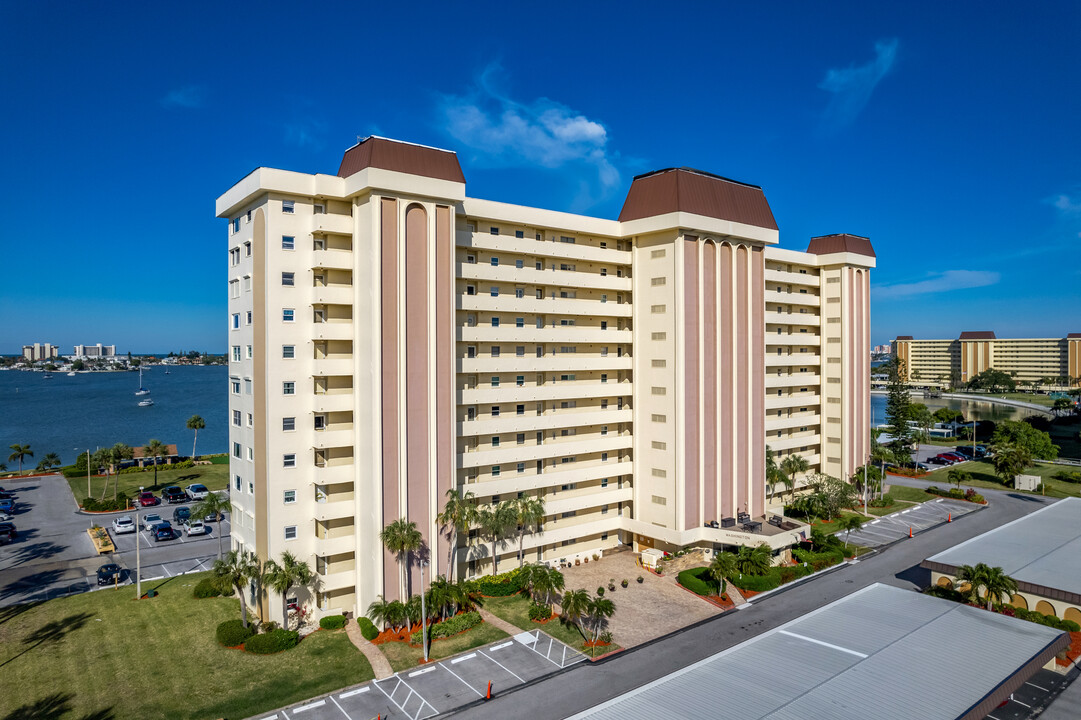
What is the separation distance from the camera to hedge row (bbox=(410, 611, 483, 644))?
35.9 metres

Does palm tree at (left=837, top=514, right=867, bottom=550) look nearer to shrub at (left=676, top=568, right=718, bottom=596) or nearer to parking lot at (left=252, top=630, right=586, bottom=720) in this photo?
shrub at (left=676, top=568, right=718, bottom=596)

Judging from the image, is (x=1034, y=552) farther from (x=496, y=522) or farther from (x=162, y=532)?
(x=162, y=532)

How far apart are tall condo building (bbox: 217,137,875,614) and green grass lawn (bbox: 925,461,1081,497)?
70.1 feet

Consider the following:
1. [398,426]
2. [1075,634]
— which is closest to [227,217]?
[398,426]

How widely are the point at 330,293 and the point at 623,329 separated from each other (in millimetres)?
25111

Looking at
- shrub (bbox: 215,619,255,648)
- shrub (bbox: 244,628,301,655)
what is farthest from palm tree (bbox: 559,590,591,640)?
shrub (bbox: 215,619,255,648)

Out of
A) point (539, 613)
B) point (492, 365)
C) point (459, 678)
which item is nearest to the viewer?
point (459, 678)

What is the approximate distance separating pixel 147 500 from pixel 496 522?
49.0m

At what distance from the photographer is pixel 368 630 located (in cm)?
3575

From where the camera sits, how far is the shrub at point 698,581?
4247cm

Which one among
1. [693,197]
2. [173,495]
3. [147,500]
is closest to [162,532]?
[147,500]

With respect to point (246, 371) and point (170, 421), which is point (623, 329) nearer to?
point (246, 371)

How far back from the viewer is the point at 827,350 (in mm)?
68938

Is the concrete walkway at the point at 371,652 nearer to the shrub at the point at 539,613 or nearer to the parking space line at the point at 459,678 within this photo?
the parking space line at the point at 459,678
